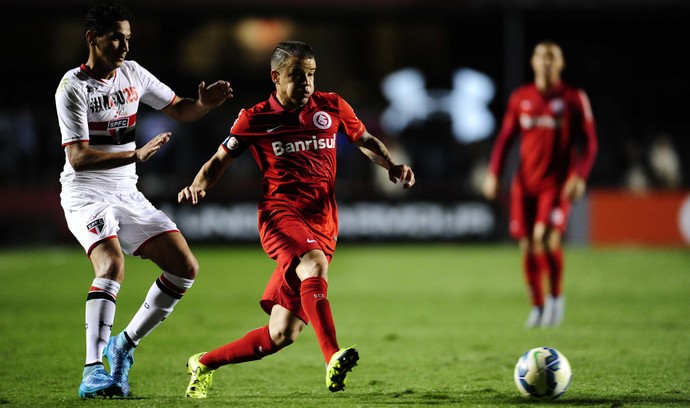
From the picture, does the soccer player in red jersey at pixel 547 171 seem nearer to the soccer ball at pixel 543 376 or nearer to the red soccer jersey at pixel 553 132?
the red soccer jersey at pixel 553 132

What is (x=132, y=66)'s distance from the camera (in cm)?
651

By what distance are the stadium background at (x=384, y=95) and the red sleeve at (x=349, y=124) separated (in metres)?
13.7

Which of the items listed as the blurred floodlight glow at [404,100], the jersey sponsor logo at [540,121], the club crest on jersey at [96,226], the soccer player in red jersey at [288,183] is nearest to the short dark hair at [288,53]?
the soccer player in red jersey at [288,183]

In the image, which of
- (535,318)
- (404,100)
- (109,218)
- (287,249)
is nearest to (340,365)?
(287,249)

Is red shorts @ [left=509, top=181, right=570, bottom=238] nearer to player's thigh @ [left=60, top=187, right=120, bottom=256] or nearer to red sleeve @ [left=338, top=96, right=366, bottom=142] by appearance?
red sleeve @ [left=338, top=96, right=366, bottom=142]

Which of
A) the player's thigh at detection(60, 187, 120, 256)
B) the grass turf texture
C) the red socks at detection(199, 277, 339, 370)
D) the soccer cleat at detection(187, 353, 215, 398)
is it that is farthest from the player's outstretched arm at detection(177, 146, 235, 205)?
the grass turf texture

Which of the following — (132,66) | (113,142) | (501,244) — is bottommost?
(501,244)

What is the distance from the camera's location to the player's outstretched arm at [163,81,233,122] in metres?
6.64

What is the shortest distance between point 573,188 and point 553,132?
1.88ft

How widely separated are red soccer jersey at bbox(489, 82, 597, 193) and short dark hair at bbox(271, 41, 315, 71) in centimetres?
419

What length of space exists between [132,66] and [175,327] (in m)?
3.81

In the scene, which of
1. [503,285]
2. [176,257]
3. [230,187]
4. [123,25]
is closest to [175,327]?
[176,257]

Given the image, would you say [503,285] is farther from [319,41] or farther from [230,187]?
[319,41]

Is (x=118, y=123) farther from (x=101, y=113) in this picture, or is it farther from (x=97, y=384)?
(x=97, y=384)
